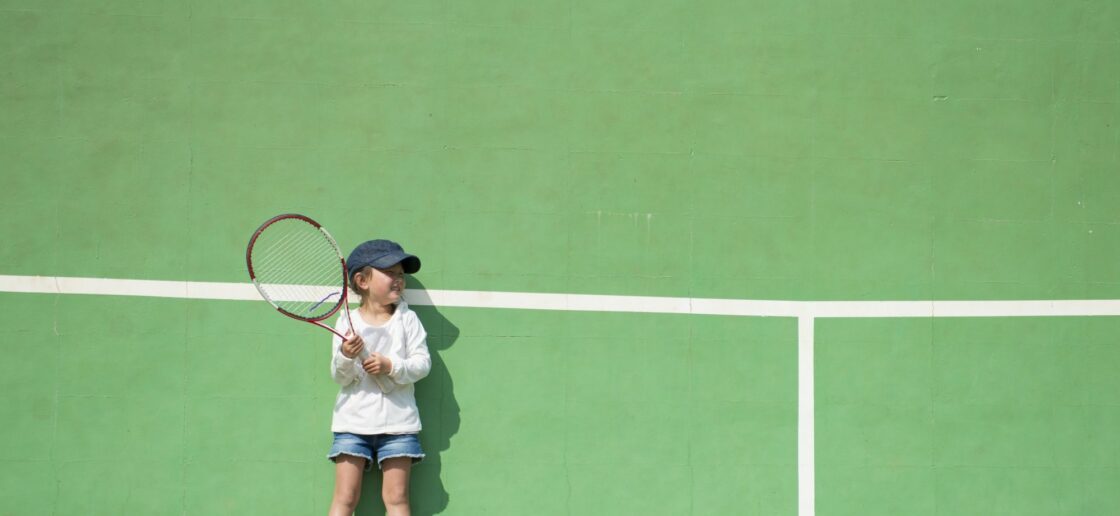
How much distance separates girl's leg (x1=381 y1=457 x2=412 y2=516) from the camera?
6.01 meters

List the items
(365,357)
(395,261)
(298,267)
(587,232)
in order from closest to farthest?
(365,357), (395,261), (298,267), (587,232)

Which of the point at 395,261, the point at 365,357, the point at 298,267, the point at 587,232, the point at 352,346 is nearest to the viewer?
the point at 352,346

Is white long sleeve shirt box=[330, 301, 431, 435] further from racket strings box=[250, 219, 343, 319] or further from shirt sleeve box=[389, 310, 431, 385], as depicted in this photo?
racket strings box=[250, 219, 343, 319]

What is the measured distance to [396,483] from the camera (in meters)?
6.00

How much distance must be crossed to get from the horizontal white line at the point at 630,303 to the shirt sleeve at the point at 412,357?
199 millimetres

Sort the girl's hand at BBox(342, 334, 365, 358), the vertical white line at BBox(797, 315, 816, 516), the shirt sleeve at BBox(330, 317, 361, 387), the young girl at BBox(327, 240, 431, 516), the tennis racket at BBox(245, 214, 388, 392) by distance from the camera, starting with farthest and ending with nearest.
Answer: the vertical white line at BBox(797, 315, 816, 516) → the tennis racket at BBox(245, 214, 388, 392) → the young girl at BBox(327, 240, 431, 516) → the shirt sleeve at BBox(330, 317, 361, 387) → the girl's hand at BBox(342, 334, 365, 358)

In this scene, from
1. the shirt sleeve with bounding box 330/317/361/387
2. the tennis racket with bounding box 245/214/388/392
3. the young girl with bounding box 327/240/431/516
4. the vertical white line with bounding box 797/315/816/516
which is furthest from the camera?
the vertical white line with bounding box 797/315/816/516

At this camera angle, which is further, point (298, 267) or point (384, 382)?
point (298, 267)

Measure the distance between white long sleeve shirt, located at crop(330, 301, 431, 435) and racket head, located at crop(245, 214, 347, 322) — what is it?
10.0 inches

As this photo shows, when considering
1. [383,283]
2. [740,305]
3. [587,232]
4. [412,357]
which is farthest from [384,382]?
[740,305]

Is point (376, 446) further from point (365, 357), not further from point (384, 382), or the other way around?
point (365, 357)

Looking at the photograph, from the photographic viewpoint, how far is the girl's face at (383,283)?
6.02 metres

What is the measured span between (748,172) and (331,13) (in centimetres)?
237

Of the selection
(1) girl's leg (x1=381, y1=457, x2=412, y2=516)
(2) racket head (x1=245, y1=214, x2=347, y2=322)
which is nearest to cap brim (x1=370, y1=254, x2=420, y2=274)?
(2) racket head (x1=245, y1=214, x2=347, y2=322)
